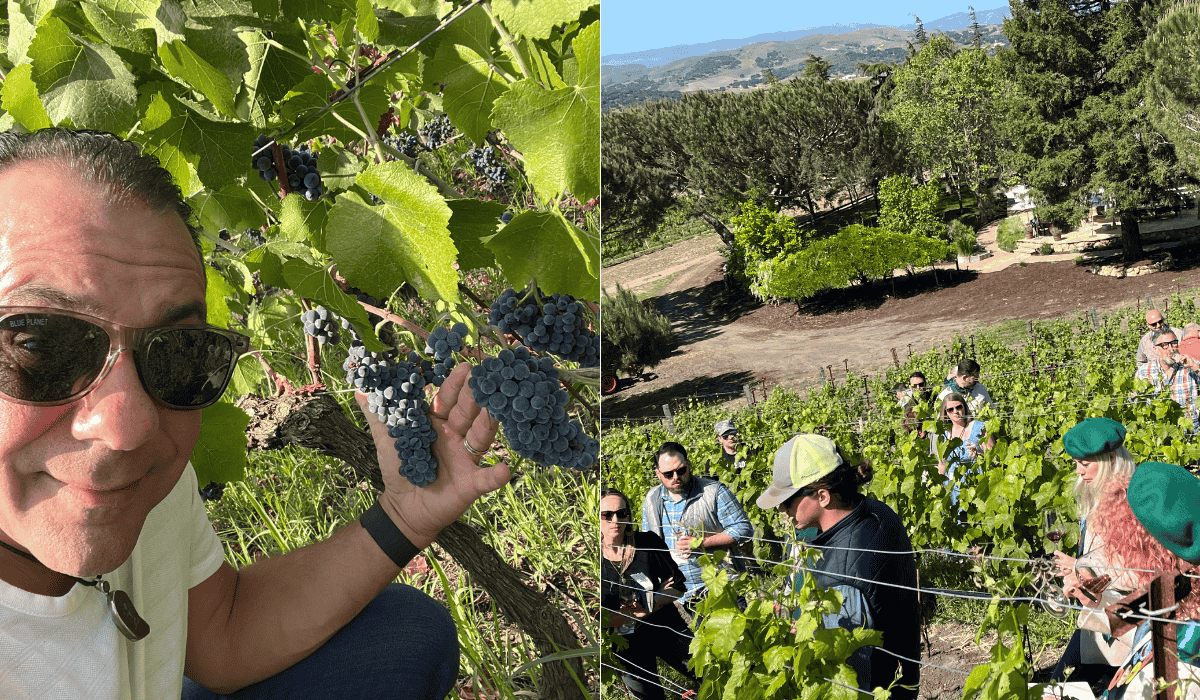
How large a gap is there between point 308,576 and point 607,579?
141 cm

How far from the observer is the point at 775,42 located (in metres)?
1.78

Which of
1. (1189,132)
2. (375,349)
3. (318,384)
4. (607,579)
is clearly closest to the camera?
(1189,132)

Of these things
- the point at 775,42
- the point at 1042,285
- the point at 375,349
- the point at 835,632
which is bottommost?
the point at 835,632

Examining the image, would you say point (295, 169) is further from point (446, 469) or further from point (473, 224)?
point (446, 469)

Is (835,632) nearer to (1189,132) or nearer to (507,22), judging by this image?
(1189,132)

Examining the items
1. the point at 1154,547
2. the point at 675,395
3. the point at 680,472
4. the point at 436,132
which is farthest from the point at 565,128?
the point at 436,132

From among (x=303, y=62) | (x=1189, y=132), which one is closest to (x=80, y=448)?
(x=303, y=62)

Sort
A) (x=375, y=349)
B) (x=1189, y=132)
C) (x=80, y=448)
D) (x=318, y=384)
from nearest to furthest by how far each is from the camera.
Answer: (x=80, y=448) → (x=1189, y=132) → (x=375, y=349) → (x=318, y=384)

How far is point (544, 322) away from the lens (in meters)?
1.41

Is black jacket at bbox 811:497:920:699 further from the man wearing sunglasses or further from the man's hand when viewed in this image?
the man's hand

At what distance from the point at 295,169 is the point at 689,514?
1555 millimetres

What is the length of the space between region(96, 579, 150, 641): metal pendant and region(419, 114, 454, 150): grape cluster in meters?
2.51

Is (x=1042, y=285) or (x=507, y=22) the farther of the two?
(x=1042, y=285)

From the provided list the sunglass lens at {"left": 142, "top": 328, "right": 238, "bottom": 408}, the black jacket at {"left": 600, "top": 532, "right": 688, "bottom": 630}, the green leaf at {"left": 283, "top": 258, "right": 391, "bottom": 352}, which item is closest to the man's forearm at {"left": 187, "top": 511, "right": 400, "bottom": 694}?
the green leaf at {"left": 283, "top": 258, "right": 391, "bottom": 352}
